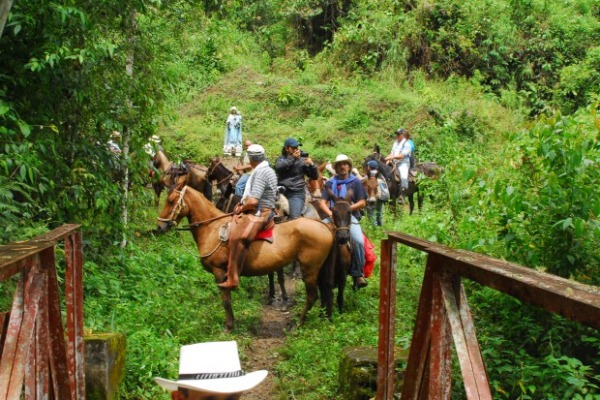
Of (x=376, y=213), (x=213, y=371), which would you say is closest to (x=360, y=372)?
(x=213, y=371)

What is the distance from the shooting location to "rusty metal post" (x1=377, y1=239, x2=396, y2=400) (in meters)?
4.08

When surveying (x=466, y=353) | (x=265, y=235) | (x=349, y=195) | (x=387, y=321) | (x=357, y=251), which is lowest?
(x=357, y=251)

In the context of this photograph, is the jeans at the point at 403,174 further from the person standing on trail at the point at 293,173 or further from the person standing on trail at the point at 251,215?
the person standing on trail at the point at 251,215

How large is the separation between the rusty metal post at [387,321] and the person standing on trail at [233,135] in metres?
17.7

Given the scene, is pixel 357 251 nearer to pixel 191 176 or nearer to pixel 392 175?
pixel 191 176

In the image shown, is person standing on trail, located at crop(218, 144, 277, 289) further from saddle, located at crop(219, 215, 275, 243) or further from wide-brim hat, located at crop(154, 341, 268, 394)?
wide-brim hat, located at crop(154, 341, 268, 394)

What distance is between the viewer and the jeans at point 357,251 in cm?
973

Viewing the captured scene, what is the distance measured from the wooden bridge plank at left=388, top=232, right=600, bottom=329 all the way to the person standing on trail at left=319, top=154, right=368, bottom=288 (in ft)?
22.2

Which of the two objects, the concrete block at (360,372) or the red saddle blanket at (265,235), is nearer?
the concrete block at (360,372)

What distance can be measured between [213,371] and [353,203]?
7323 millimetres

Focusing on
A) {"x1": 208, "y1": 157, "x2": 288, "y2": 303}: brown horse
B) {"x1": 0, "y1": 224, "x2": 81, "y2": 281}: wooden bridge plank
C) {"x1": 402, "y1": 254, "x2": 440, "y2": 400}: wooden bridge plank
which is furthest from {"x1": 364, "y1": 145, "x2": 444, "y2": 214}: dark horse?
{"x1": 0, "y1": 224, "x2": 81, "y2": 281}: wooden bridge plank

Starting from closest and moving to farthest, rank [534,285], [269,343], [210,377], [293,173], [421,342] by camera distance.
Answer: [534,285] < [210,377] < [421,342] < [269,343] < [293,173]

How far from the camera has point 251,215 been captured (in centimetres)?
887

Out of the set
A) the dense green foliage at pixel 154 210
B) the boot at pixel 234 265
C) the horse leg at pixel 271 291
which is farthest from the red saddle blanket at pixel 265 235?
the horse leg at pixel 271 291
